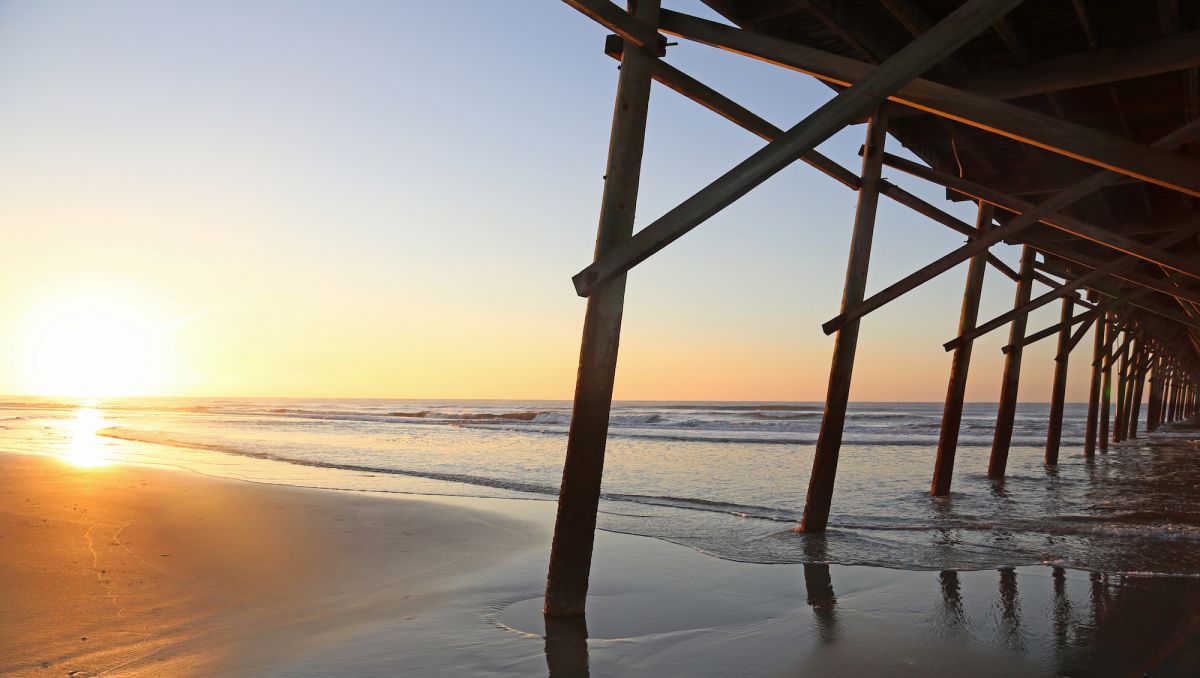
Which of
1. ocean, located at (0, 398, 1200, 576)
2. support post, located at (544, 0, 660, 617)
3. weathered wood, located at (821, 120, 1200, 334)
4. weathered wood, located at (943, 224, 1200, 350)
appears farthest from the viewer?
weathered wood, located at (943, 224, 1200, 350)

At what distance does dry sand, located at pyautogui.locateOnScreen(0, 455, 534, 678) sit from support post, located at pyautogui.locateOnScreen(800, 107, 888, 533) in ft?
8.71

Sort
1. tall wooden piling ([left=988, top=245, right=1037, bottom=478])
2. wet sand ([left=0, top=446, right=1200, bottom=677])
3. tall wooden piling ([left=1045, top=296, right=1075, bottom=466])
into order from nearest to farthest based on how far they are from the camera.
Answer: wet sand ([left=0, top=446, right=1200, bottom=677]), tall wooden piling ([left=988, top=245, right=1037, bottom=478]), tall wooden piling ([left=1045, top=296, right=1075, bottom=466])

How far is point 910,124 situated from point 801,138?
4334mm

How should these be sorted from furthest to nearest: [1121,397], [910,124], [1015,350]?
[1121,397] < [1015,350] < [910,124]

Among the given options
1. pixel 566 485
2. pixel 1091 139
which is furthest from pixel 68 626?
pixel 1091 139

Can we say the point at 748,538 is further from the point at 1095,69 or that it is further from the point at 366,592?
the point at 1095,69

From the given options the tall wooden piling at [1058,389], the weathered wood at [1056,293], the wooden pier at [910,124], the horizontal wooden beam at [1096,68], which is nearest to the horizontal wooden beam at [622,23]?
the wooden pier at [910,124]

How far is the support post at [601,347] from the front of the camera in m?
3.64

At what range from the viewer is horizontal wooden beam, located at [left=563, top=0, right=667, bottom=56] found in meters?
3.41

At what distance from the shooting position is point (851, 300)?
5.87 meters

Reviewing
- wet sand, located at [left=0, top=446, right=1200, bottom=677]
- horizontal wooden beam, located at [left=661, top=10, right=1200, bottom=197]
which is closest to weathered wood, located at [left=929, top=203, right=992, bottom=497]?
wet sand, located at [left=0, top=446, right=1200, bottom=677]

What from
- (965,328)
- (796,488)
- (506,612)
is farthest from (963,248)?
(796,488)

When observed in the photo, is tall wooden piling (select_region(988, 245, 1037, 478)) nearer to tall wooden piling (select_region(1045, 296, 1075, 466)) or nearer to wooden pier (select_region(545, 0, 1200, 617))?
wooden pier (select_region(545, 0, 1200, 617))

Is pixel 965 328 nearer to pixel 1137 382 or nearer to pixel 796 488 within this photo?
pixel 796 488
